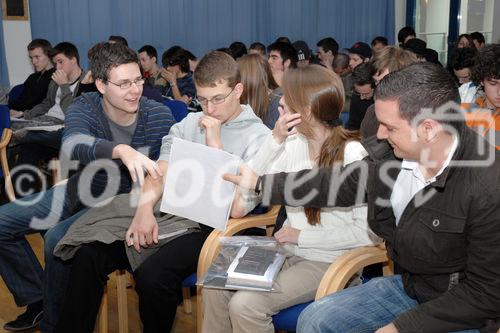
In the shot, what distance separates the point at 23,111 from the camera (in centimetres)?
584

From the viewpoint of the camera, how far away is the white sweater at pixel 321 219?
203 centimetres

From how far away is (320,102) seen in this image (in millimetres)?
2092

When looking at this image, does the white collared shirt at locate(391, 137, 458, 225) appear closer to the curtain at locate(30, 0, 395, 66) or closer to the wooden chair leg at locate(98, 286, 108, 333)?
the wooden chair leg at locate(98, 286, 108, 333)

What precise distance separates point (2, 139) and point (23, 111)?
6.01ft

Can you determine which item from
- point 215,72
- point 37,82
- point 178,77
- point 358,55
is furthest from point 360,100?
point 37,82

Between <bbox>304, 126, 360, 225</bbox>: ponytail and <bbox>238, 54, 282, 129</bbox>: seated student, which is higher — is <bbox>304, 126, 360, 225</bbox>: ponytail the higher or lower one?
the lower one

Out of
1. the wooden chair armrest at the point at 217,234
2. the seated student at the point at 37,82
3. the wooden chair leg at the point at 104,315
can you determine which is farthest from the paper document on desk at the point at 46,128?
the wooden chair armrest at the point at 217,234

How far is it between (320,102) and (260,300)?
0.75 metres

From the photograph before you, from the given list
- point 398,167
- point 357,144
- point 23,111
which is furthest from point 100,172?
point 23,111

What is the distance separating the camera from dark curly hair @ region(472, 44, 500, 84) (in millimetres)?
2625

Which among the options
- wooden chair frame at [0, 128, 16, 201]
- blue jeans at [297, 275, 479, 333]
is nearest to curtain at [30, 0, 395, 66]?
wooden chair frame at [0, 128, 16, 201]

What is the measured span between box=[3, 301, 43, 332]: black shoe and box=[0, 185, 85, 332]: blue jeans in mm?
112

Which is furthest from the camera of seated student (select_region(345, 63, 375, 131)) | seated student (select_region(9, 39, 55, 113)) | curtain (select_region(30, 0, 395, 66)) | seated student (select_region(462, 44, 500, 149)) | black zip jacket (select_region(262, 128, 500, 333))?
curtain (select_region(30, 0, 395, 66))

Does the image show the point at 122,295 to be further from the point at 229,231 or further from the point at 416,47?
the point at 416,47
